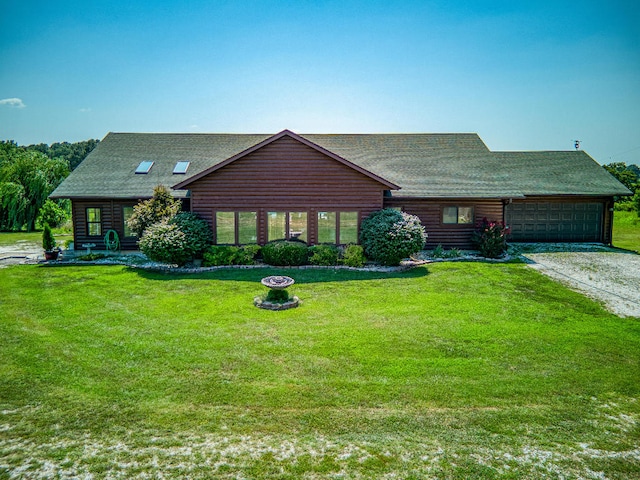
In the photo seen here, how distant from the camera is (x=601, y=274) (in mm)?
15367

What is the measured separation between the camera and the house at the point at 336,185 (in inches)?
699

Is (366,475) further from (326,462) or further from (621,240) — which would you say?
(621,240)

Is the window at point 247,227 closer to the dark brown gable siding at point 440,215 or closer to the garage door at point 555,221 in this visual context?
the dark brown gable siding at point 440,215

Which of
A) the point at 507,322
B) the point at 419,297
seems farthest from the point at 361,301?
the point at 507,322

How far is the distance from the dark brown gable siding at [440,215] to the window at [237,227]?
636cm

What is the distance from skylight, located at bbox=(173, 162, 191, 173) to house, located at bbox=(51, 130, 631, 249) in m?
0.05

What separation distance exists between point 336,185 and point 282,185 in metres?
2.24

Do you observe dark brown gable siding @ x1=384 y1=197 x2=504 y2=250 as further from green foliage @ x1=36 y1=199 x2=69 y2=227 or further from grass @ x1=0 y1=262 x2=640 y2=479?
green foliage @ x1=36 y1=199 x2=69 y2=227

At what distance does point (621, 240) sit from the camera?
24672 millimetres

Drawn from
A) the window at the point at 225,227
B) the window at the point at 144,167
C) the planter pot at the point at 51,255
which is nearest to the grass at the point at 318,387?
the planter pot at the point at 51,255

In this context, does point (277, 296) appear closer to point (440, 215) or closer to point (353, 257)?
point (353, 257)

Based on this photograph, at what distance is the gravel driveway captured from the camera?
12195 millimetres

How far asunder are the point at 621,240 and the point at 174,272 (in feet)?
79.9

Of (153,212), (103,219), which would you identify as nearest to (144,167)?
(103,219)
